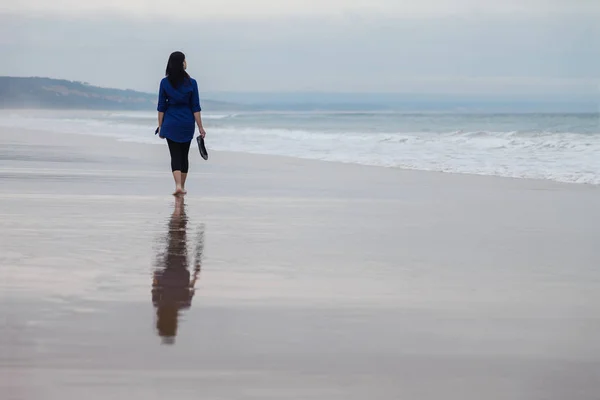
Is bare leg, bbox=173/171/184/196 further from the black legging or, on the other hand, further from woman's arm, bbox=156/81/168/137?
woman's arm, bbox=156/81/168/137

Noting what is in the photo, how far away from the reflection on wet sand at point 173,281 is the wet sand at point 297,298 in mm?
17

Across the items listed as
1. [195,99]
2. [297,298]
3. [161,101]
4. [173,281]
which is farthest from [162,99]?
[297,298]

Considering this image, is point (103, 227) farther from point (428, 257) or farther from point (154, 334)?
point (154, 334)

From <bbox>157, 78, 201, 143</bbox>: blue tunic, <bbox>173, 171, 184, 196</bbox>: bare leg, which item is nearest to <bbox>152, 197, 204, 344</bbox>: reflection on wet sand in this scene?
<bbox>173, 171, 184, 196</bbox>: bare leg

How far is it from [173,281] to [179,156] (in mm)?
6935

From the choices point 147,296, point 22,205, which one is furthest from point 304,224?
point 147,296

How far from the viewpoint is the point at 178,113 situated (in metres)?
Result: 13.1

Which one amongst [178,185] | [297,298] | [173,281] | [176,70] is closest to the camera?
[297,298]

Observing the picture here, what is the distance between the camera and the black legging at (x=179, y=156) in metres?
12.9

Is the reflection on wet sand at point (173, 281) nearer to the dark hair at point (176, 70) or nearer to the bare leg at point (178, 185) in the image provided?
the bare leg at point (178, 185)

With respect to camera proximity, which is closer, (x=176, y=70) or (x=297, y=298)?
(x=297, y=298)

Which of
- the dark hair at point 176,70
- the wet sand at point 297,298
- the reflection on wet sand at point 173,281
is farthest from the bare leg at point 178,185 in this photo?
the reflection on wet sand at point 173,281

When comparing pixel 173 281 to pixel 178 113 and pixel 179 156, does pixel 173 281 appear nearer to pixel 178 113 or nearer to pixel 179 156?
pixel 179 156

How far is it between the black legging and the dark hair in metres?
0.68
